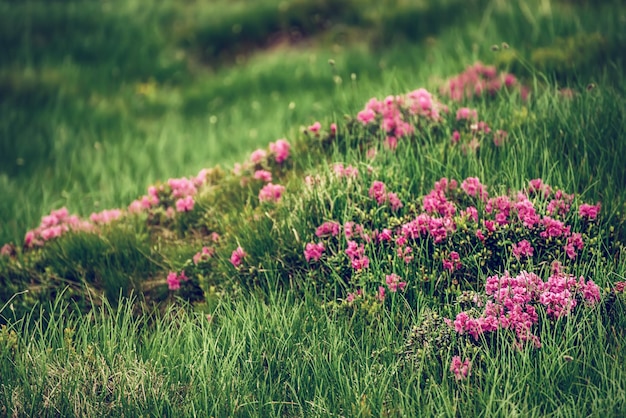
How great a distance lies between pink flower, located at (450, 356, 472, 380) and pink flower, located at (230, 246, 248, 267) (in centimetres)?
146

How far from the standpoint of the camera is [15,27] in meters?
8.74

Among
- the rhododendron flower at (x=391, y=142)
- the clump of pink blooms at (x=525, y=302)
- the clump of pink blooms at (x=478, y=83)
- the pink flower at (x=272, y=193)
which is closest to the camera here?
the clump of pink blooms at (x=525, y=302)

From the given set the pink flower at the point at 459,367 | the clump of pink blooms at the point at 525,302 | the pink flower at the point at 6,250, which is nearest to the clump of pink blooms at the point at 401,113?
the clump of pink blooms at the point at 525,302

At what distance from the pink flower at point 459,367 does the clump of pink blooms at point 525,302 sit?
0.53 ft

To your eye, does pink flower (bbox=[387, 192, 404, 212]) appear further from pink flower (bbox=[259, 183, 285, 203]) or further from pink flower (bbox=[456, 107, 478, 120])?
pink flower (bbox=[456, 107, 478, 120])

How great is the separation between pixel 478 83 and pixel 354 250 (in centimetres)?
228

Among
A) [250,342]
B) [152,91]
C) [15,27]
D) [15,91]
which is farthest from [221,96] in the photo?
[250,342]

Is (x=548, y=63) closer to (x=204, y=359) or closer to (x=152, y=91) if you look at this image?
(x=204, y=359)

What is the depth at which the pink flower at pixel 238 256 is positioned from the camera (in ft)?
12.8

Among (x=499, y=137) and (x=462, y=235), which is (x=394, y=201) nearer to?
(x=462, y=235)

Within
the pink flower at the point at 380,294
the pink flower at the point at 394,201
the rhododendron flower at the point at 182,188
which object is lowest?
the pink flower at the point at 380,294

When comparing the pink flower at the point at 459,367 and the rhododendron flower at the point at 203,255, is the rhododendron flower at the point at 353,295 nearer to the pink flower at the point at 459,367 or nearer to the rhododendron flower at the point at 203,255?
the pink flower at the point at 459,367

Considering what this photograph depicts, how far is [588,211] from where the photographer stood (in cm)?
366

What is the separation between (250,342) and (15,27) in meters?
7.40
